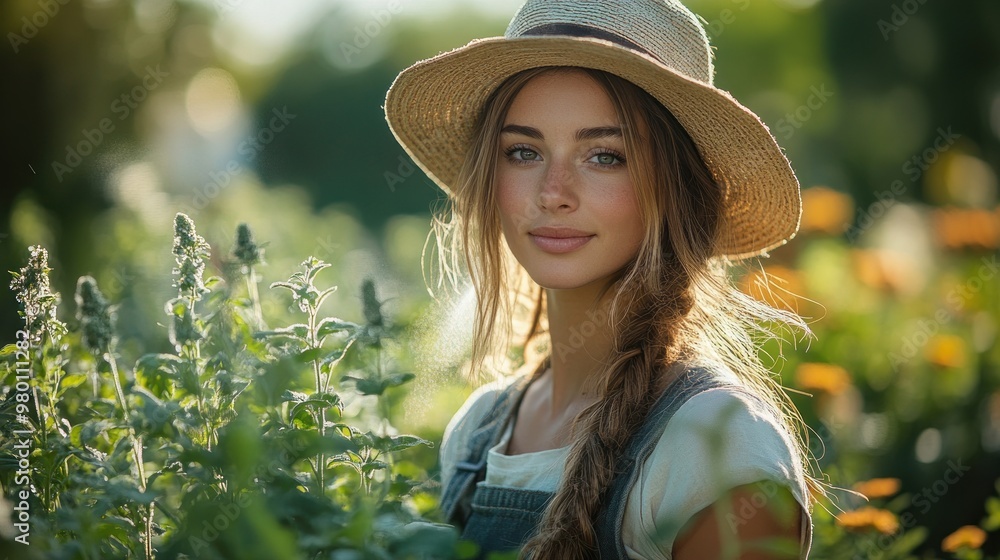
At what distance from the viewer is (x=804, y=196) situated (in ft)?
15.8

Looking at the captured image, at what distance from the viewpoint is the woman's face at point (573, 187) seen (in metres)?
2.03

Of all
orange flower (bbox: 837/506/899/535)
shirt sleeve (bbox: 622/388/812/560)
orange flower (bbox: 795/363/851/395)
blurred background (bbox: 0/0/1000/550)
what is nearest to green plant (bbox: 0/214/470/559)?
blurred background (bbox: 0/0/1000/550)

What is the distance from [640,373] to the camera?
1.96 m

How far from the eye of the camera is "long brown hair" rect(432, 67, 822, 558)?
5.96 feet

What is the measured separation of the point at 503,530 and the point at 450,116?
106 cm

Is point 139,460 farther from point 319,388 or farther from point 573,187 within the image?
point 573,187

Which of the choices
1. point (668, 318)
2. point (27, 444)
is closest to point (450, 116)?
point (668, 318)

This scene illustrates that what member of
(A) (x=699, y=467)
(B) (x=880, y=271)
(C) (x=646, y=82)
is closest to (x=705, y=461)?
(A) (x=699, y=467)

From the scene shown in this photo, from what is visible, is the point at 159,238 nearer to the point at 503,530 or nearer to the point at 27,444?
the point at 503,530

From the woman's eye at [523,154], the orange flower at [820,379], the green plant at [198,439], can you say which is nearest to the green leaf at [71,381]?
the green plant at [198,439]

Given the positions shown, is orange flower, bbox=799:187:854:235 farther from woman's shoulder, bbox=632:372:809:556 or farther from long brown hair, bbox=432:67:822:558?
woman's shoulder, bbox=632:372:809:556

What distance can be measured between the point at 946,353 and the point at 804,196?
1270 millimetres

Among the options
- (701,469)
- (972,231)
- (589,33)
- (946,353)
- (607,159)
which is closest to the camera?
(701,469)

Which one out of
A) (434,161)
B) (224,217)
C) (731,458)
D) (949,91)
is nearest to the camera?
(731,458)
